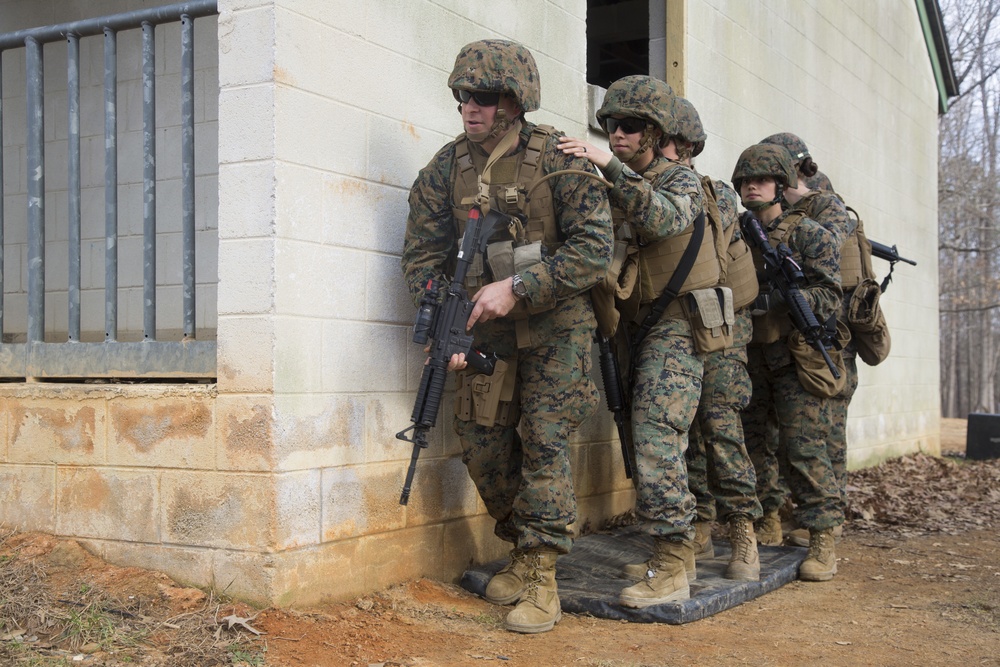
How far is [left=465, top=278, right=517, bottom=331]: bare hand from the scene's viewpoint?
13.5ft

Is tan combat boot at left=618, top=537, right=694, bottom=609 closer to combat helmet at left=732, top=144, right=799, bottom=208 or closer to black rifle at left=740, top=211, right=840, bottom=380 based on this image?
black rifle at left=740, top=211, right=840, bottom=380

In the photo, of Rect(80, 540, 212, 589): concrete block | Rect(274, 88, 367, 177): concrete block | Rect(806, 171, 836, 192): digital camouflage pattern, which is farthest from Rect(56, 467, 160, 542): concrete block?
Rect(806, 171, 836, 192): digital camouflage pattern

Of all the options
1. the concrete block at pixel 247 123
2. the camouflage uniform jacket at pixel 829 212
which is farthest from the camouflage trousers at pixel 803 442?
the concrete block at pixel 247 123

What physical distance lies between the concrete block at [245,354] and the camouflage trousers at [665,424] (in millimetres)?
1609

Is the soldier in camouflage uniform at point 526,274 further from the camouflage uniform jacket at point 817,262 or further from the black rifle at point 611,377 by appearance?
the camouflage uniform jacket at point 817,262

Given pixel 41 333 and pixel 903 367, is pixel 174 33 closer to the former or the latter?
pixel 41 333

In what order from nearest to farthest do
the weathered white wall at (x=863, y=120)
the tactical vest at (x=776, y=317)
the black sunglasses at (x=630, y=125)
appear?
1. the black sunglasses at (x=630, y=125)
2. the tactical vest at (x=776, y=317)
3. the weathered white wall at (x=863, y=120)

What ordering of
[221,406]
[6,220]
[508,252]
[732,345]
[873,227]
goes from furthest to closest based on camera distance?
[873,227] → [6,220] → [732,345] → [508,252] → [221,406]

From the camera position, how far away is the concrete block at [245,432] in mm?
3873

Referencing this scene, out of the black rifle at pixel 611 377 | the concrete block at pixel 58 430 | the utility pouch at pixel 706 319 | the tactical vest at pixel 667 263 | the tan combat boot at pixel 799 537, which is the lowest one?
the tan combat boot at pixel 799 537

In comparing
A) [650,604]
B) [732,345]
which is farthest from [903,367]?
[650,604]

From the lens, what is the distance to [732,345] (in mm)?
5160

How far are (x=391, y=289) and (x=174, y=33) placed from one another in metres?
2.35

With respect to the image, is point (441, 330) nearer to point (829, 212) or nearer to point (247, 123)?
point (247, 123)
